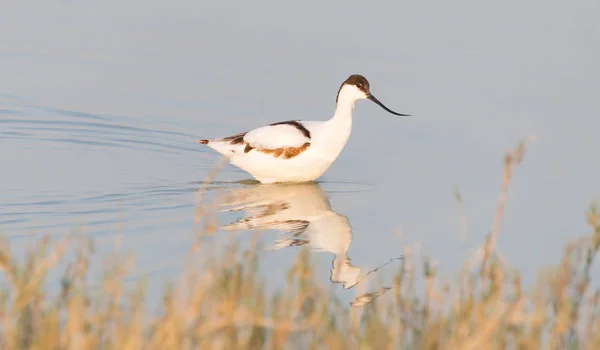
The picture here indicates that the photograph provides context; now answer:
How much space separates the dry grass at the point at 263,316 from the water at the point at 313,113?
2.13m

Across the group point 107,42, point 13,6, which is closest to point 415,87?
point 107,42

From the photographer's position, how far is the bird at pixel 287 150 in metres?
10.6

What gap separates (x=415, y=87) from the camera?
12.4 m

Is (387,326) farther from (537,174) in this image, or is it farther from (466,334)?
(537,174)

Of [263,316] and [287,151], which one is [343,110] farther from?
[263,316]

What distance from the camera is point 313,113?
12234 mm

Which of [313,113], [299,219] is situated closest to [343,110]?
[313,113]

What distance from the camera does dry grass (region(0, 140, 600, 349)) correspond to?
4.68 meters

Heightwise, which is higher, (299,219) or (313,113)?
(313,113)

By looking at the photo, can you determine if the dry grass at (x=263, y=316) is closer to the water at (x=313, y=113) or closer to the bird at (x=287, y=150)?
the water at (x=313, y=113)

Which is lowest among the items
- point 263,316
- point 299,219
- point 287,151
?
point 263,316

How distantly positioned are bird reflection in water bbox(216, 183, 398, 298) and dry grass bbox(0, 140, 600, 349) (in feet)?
6.15

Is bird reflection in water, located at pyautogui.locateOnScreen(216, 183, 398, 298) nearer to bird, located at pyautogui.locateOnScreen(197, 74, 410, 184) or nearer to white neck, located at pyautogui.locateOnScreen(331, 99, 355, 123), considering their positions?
bird, located at pyautogui.locateOnScreen(197, 74, 410, 184)

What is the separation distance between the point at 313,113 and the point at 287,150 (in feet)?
5.55
